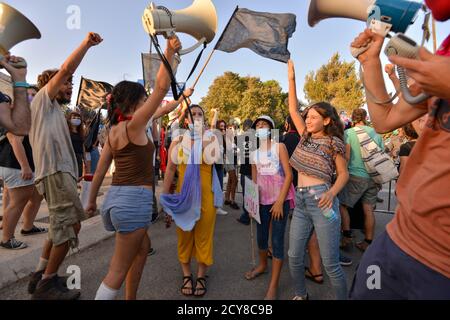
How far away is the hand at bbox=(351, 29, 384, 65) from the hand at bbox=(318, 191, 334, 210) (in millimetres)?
1111

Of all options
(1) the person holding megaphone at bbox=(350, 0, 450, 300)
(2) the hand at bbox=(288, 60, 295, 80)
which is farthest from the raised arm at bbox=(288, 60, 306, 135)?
(1) the person holding megaphone at bbox=(350, 0, 450, 300)

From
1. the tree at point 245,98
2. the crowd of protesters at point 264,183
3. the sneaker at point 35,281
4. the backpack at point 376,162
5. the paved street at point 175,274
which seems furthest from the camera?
the tree at point 245,98

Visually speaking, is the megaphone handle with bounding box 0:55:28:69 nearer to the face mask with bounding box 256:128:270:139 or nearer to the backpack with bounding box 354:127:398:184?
the face mask with bounding box 256:128:270:139

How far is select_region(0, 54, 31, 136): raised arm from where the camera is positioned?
6.68 ft

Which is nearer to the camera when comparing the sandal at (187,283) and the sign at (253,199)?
the sandal at (187,283)

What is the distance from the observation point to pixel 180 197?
2762 millimetres

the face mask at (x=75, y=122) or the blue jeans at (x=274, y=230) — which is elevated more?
the face mask at (x=75, y=122)

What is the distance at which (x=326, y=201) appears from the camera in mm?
2102

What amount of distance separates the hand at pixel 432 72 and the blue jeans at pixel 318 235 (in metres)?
1.43

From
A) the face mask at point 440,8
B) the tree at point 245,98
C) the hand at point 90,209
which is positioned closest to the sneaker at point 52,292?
the hand at point 90,209

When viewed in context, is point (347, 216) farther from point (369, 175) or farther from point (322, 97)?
point (322, 97)

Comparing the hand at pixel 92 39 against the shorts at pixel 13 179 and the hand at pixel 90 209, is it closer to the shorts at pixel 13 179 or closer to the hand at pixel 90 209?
the hand at pixel 90 209

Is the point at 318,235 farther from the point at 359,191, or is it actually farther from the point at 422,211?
the point at 359,191

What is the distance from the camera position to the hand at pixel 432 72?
824 millimetres
